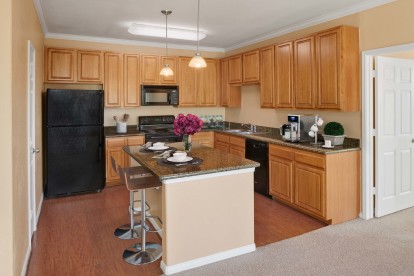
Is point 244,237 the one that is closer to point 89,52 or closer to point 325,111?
point 325,111

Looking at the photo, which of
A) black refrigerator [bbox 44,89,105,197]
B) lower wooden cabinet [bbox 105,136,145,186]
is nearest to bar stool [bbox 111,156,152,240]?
black refrigerator [bbox 44,89,105,197]

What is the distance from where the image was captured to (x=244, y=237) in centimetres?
288

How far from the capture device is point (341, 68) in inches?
140

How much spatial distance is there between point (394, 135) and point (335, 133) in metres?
0.74

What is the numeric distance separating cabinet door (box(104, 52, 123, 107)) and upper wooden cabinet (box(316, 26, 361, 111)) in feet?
11.0

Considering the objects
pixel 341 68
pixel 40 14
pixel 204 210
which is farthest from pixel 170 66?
pixel 204 210

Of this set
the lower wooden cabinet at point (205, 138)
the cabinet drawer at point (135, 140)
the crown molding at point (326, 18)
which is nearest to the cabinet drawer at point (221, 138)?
the lower wooden cabinet at point (205, 138)

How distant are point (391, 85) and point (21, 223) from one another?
4.19 m

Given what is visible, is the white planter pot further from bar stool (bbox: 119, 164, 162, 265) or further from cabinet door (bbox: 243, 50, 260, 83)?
bar stool (bbox: 119, 164, 162, 265)

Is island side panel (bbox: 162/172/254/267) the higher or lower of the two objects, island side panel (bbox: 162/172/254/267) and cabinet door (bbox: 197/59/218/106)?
the lower

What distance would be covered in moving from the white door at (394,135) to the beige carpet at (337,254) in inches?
15.1

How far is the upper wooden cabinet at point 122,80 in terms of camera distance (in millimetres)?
5238

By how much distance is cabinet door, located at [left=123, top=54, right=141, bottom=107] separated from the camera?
17.6ft

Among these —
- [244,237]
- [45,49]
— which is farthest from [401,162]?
[45,49]
